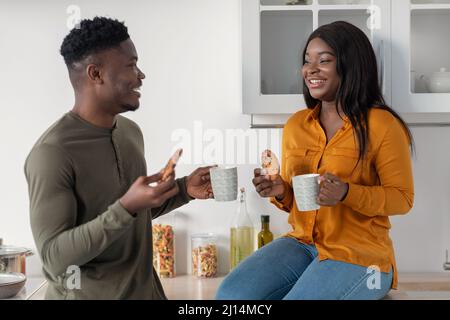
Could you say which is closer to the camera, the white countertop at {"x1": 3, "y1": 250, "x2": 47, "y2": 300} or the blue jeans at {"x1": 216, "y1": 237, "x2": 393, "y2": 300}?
the blue jeans at {"x1": 216, "y1": 237, "x2": 393, "y2": 300}

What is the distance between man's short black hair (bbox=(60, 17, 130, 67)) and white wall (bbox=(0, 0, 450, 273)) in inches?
31.1

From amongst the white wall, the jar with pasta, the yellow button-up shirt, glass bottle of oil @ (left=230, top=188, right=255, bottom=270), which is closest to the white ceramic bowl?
the white wall

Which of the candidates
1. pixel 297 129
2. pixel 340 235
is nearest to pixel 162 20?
pixel 297 129

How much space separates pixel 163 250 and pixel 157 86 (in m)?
0.53

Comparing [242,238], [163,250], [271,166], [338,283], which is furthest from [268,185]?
[163,250]

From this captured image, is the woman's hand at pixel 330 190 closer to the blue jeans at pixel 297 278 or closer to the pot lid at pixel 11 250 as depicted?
the blue jeans at pixel 297 278

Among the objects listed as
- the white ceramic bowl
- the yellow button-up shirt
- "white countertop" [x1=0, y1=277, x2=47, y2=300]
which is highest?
the yellow button-up shirt

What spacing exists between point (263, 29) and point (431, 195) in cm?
80

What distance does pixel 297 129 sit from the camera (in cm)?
179

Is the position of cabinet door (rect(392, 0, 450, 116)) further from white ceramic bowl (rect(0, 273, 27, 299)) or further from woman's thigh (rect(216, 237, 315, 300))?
white ceramic bowl (rect(0, 273, 27, 299))

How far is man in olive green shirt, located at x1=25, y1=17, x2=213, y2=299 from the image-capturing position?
120cm

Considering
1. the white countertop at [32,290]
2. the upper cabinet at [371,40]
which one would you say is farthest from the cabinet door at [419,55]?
the white countertop at [32,290]

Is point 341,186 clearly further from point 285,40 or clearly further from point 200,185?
point 285,40

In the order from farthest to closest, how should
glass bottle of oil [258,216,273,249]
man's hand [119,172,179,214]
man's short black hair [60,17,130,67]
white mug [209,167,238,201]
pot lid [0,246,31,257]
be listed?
glass bottle of oil [258,216,273,249] → pot lid [0,246,31,257] → white mug [209,167,238,201] → man's short black hair [60,17,130,67] → man's hand [119,172,179,214]
